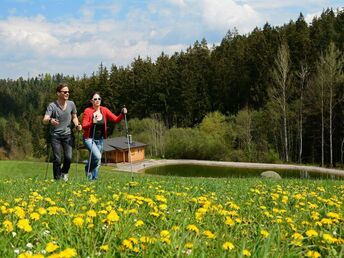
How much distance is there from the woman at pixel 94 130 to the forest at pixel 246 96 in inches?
2081

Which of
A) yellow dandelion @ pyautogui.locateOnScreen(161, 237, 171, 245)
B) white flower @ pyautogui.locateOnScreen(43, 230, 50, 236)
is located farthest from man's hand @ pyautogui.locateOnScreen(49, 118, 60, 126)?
yellow dandelion @ pyautogui.locateOnScreen(161, 237, 171, 245)

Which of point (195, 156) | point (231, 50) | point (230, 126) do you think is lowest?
point (195, 156)

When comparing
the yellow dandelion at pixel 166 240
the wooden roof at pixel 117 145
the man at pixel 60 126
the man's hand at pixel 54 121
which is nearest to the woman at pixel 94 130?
the man at pixel 60 126

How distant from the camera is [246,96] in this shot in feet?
284

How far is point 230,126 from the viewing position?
77750mm

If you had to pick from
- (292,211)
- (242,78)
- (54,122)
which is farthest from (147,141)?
(292,211)

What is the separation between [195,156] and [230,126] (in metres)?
8.70

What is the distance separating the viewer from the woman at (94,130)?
11222 mm

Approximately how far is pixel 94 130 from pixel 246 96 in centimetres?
7762

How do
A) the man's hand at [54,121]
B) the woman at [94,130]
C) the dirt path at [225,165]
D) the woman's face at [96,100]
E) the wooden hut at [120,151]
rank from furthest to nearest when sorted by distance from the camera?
the wooden hut at [120,151], the dirt path at [225,165], the woman's face at [96,100], the woman at [94,130], the man's hand at [54,121]

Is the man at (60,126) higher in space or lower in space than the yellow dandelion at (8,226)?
higher

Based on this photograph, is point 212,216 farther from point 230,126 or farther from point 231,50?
point 231,50

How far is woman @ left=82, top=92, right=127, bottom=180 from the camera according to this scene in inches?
442

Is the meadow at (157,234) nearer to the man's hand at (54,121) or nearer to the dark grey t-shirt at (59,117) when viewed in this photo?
the man's hand at (54,121)
